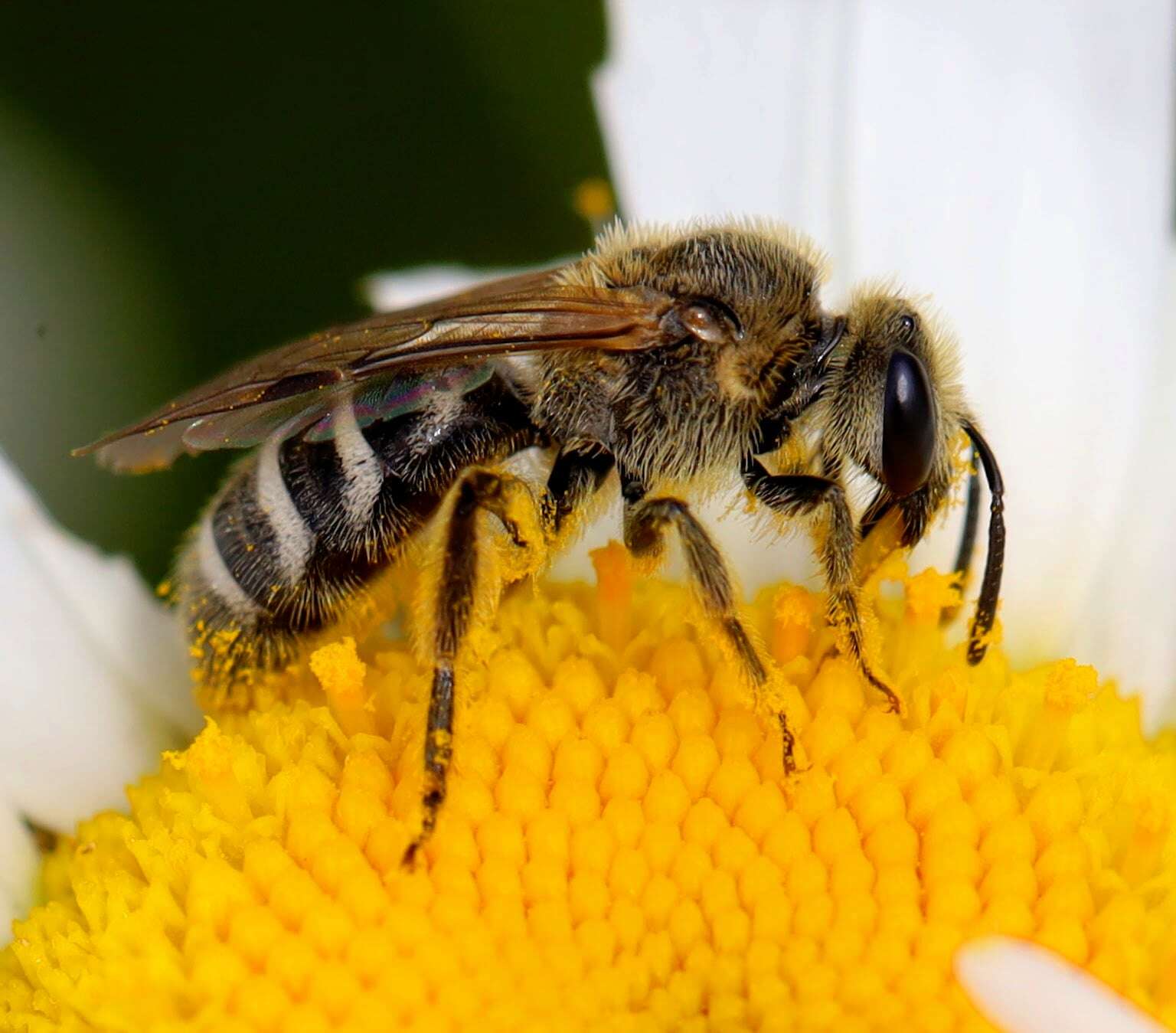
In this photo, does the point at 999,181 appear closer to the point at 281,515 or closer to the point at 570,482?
the point at 570,482

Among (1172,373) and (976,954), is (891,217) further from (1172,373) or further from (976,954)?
(976,954)

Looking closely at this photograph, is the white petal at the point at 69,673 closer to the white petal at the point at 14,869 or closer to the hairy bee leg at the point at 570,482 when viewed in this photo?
the white petal at the point at 14,869

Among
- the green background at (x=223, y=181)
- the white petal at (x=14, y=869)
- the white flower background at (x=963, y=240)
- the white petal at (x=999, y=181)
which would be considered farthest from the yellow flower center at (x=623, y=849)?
the green background at (x=223, y=181)

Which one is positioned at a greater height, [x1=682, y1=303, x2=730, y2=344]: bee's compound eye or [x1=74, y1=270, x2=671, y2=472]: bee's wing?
[x1=74, y1=270, x2=671, y2=472]: bee's wing

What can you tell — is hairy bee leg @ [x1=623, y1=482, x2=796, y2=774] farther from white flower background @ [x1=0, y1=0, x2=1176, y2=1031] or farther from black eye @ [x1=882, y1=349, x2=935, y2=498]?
white flower background @ [x1=0, y1=0, x2=1176, y2=1031]

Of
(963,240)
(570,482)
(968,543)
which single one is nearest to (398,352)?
(570,482)

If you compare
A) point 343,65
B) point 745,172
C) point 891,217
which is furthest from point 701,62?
point 343,65

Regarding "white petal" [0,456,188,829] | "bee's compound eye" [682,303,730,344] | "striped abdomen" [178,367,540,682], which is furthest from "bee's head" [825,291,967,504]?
"white petal" [0,456,188,829]

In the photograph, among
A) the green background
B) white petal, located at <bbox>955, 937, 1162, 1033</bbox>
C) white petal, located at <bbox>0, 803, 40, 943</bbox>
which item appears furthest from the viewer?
the green background
